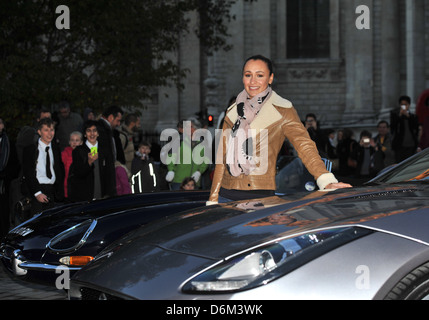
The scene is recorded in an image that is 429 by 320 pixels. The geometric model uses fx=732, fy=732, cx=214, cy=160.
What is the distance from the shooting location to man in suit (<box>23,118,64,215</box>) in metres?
8.62

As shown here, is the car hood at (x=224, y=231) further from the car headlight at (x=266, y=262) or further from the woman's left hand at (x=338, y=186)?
the woman's left hand at (x=338, y=186)

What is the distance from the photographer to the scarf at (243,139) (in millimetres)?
4840

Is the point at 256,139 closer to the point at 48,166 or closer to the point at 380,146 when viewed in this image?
the point at 48,166

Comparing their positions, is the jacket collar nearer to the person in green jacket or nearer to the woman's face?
the woman's face

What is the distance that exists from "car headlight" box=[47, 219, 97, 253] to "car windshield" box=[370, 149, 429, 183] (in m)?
2.24

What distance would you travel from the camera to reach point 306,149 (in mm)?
4770

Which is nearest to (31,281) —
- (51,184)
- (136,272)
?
(136,272)

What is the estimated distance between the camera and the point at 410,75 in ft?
95.8

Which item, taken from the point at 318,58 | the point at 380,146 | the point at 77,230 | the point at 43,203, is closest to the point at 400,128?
the point at 380,146

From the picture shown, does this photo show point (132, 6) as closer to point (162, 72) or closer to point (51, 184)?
point (162, 72)

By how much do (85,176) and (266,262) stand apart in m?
5.80

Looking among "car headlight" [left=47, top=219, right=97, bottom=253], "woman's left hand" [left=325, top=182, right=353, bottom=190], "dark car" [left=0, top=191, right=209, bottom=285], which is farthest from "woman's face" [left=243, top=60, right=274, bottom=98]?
"car headlight" [left=47, top=219, right=97, bottom=253]

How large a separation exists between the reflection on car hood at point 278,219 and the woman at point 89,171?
15.0ft
